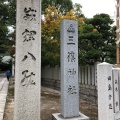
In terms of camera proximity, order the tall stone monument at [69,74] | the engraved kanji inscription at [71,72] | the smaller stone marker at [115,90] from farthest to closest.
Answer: the engraved kanji inscription at [71,72]
the tall stone monument at [69,74]
the smaller stone marker at [115,90]

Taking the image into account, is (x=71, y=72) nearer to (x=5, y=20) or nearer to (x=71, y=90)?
(x=71, y=90)

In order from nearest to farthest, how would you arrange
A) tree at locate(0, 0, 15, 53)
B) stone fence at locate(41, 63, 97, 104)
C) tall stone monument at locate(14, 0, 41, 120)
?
tall stone monument at locate(14, 0, 41, 120) → stone fence at locate(41, 63, 97, 104) → tree at locate(0, 0, 15, 53)

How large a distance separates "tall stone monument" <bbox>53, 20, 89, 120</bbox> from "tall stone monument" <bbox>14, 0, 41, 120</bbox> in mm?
956

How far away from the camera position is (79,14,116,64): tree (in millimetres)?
12580

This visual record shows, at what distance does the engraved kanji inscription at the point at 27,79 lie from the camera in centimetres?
539

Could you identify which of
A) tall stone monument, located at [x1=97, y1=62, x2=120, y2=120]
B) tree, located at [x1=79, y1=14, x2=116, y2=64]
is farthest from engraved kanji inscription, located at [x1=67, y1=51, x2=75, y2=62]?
tree, located at [x1=79, y1=14, x2=116, y2=64]

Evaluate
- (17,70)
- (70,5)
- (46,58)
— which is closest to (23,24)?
(17,70)

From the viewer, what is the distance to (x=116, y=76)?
6.04 meters

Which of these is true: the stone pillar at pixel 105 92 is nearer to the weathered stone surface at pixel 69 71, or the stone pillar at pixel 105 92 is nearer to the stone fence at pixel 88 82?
the weathered stone surface at pixel 69 71

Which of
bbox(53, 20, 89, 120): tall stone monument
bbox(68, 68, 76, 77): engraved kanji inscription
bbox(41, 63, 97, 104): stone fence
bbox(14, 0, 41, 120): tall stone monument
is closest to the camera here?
bbox(14, 0, 41, 120): tall stone monument

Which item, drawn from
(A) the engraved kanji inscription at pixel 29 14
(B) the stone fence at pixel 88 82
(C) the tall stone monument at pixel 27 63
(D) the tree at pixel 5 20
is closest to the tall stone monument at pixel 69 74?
(C) the tall stone monument at pixel 27 63

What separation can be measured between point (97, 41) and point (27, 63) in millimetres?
8349

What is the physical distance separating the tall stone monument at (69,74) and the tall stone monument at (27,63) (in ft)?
3.14

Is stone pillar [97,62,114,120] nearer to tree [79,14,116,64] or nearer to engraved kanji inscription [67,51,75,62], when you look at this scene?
engraved kanji inscription [67,51,75,62]
